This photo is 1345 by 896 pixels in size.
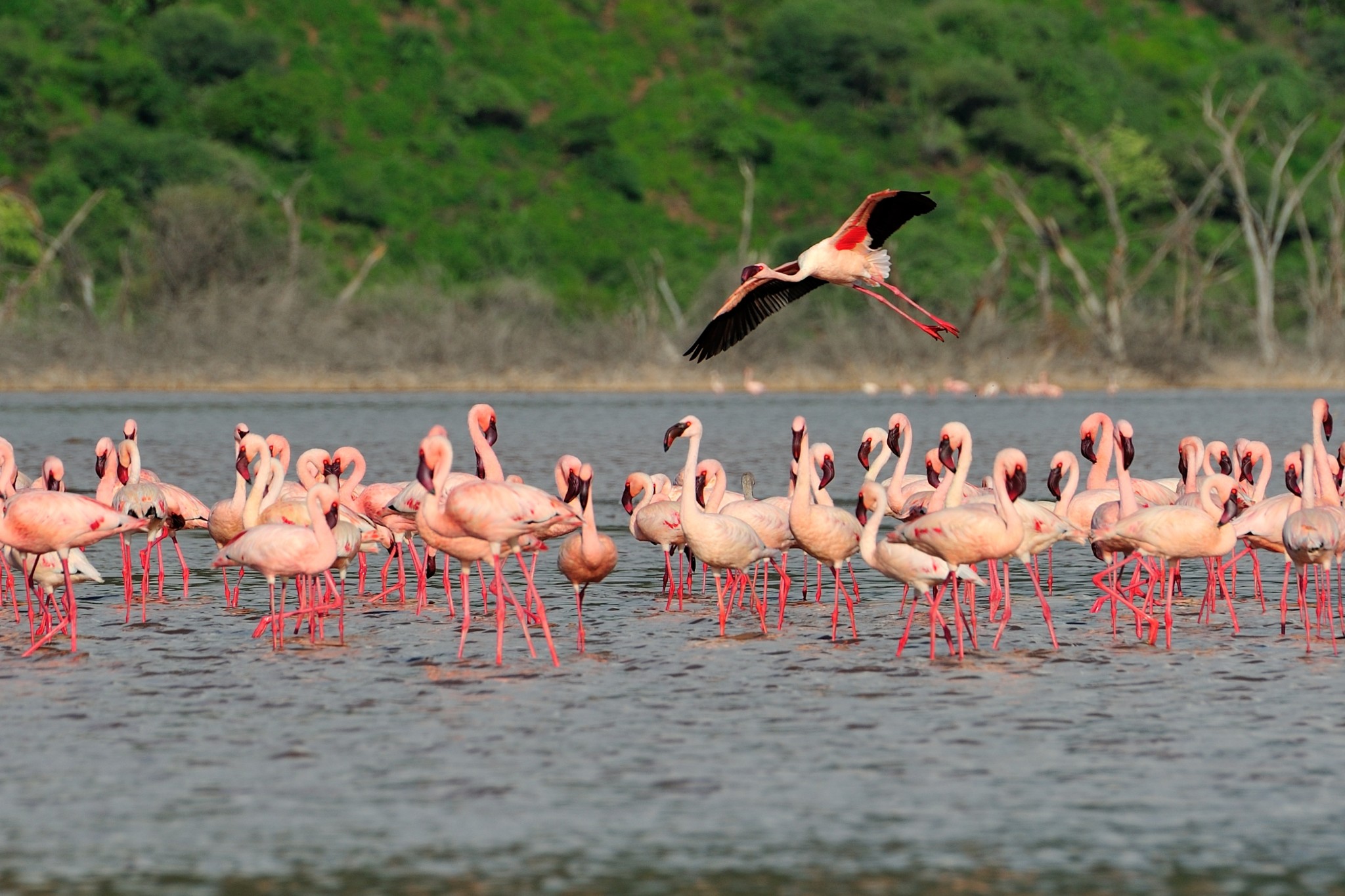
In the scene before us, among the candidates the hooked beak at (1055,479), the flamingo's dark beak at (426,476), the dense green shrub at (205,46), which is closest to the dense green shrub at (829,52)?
the dense green shrub at (205,46)

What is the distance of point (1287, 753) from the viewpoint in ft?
24.0

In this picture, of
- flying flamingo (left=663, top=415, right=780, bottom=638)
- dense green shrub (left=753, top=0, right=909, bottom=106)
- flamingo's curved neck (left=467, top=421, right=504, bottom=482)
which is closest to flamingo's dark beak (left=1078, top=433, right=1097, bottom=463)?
flying flamingo (left=663, top=415, right=780, bottom=638)

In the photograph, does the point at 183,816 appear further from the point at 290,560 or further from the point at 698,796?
the point at 290,560

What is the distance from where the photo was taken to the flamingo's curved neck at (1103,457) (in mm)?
12320

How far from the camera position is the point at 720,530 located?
1015cm

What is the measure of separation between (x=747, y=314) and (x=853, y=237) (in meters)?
0.92

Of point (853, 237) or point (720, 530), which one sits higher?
point (853, 237)

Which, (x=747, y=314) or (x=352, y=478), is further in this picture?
(x=747, y=314)

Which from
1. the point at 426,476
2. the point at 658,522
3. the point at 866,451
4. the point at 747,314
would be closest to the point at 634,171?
the point at 747,314

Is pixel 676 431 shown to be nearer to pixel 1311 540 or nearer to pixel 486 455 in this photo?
pixel 486 455

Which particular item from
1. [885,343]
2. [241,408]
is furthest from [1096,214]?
[241,408]

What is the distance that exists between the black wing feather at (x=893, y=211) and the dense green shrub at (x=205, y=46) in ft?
175

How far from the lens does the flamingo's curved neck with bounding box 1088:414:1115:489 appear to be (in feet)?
40.4

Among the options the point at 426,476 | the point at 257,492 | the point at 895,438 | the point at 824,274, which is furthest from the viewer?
the point at 824,274
